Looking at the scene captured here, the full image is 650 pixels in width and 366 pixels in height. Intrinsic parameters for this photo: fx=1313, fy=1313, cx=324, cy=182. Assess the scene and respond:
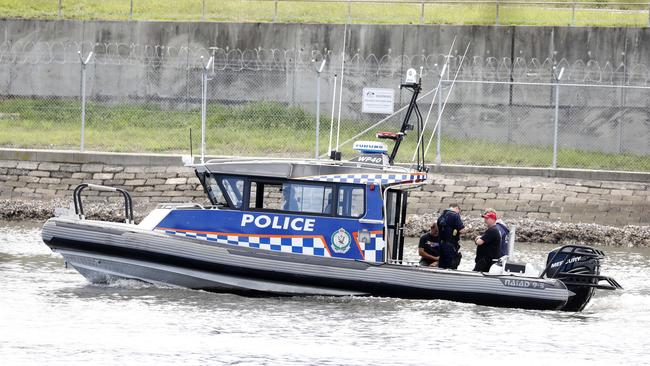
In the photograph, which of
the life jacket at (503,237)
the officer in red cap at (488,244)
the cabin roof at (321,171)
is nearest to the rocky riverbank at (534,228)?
the life jacket at (503,237)

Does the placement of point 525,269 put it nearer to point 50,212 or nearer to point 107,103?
point 50,212

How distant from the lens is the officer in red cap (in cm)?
1706

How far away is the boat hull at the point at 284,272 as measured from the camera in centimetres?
1645

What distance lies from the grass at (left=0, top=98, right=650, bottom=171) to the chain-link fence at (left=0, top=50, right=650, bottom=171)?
28 millimetres

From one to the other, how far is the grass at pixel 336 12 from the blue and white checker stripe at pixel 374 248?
15143mm

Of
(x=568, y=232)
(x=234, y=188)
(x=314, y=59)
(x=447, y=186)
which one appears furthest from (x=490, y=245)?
(x=314, y=59)

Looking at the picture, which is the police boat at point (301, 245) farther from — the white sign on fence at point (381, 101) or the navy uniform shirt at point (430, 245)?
the white sign on fence at point (381, 101)

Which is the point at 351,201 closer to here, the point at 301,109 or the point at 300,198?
the point at 300,198

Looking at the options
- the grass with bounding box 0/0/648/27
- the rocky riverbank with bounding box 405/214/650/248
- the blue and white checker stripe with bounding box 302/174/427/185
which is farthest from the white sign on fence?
the grass with bounding box 0/0/648/27

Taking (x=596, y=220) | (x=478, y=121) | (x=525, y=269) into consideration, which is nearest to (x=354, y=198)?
(x=525, y=269)

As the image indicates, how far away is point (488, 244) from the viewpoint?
56.2 feet

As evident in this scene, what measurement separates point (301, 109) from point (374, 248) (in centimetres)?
1202

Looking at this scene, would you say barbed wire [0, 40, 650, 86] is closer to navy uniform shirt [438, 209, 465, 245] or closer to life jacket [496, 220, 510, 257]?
life jacket [496, 220, 510, 257]

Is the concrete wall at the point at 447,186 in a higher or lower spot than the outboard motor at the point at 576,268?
higher
